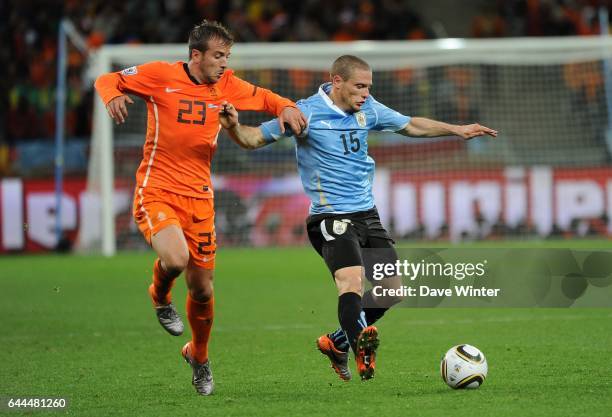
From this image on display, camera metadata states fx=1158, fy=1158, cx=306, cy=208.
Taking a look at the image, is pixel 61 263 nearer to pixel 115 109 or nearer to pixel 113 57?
pixel 113 57

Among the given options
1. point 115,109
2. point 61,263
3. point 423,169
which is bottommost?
point 61,263

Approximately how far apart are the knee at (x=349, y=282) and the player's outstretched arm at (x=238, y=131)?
1.01 m

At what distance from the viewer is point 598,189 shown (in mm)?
19453

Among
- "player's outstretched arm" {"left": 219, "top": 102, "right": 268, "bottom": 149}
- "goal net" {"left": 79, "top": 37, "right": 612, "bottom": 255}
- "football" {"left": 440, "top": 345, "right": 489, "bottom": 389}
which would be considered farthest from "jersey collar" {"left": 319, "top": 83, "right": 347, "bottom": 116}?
"goal net" {"left": 79, "top": 37, "right": 612, "bottom": 255}

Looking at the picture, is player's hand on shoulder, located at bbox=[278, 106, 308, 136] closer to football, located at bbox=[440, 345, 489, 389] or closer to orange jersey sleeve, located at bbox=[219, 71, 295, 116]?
orange jersey sleeve, located at bbox=[219, 71, 295, 116]

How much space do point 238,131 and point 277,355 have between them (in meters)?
2.28

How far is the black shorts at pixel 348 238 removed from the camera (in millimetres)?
7344

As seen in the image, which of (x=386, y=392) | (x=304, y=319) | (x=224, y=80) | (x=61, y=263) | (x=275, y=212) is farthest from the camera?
(x=275, y=212)

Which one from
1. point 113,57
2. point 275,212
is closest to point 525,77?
point 275,212

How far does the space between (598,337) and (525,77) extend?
11.7m

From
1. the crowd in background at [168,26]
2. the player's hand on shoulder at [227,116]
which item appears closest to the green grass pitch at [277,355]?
the player's hand on shoulder at [227,116]

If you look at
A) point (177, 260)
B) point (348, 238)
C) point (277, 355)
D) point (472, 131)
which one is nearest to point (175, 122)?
point (177, 260)

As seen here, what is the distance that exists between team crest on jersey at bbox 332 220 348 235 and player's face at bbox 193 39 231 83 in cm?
129

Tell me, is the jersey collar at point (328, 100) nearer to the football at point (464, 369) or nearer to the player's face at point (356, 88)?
the player's face at point (356, 88)
